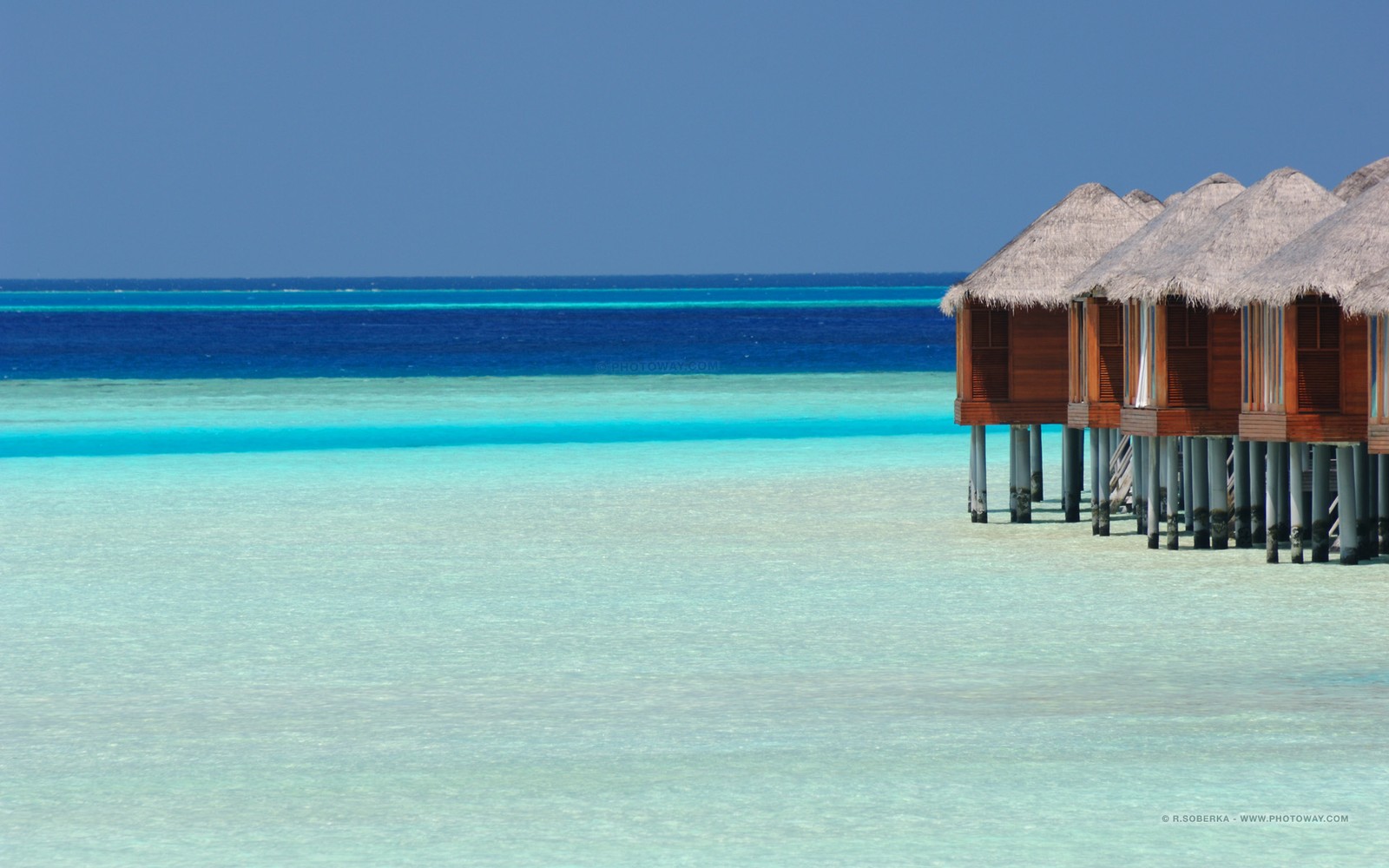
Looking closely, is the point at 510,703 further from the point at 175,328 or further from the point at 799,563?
the point at 175,328

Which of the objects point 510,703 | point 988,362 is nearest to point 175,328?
point 988,362

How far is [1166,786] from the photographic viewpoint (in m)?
7.38

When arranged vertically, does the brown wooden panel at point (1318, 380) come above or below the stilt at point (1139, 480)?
above

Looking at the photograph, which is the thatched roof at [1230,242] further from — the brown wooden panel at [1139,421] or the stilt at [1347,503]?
the stilt at [1347,503]

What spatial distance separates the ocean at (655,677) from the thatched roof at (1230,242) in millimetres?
1716

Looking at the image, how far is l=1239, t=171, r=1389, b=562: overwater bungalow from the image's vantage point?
12570mm

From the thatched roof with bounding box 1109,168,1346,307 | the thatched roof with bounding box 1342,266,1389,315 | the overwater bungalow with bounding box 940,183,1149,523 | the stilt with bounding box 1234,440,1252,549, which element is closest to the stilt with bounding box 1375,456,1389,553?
the stilt with bounding box 1234,440,1252,549

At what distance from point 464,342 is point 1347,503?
6492cm

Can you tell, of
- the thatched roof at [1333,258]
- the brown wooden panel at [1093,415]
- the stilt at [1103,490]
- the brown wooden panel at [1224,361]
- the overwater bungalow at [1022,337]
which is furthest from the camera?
the overwater bungalow at [1022,337]

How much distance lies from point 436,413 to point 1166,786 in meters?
28.8

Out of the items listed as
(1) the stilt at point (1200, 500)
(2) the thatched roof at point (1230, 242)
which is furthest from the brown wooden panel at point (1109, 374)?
(2) the thatched roof at point (1230, 242)

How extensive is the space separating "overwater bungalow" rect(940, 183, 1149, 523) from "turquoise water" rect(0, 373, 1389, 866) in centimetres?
62

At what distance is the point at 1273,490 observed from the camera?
13.5 m

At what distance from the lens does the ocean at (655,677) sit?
273 inches
